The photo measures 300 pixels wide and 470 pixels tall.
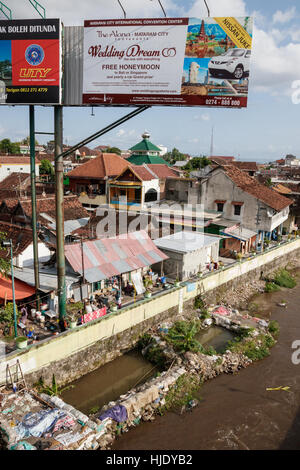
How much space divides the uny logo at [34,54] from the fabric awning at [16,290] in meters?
9.57

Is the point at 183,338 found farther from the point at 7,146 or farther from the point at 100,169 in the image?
the point at 7,146

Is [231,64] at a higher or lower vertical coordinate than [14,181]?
higher

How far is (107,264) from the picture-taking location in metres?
17.4

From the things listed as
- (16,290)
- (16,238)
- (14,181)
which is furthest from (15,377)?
(14,181)

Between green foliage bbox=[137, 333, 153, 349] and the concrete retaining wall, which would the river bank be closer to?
green foliage bbox=[137, 333, 153, 349]

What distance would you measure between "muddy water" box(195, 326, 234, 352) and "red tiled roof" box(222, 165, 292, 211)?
41.7ft

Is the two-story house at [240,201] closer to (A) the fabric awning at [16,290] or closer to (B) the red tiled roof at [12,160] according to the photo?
(A) the fabric awning at [16,290]

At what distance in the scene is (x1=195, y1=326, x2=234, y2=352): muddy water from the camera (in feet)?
60.2

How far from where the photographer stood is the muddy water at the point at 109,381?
1371 centimetres

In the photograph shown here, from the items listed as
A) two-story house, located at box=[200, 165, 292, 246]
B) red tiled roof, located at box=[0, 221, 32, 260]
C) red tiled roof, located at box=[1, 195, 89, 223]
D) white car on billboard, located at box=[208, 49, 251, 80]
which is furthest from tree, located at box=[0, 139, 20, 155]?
white car on billboard, located at box=[208, 49, 251, 80]

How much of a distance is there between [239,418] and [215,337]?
20.2 feet

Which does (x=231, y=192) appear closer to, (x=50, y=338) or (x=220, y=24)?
(x=220, y=24)

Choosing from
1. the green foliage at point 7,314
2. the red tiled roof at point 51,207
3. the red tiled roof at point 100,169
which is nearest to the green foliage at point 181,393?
the green foliage at point 7,314

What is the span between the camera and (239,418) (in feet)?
43.2
